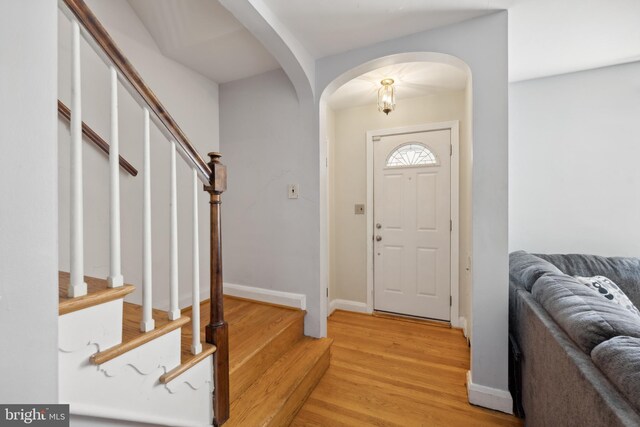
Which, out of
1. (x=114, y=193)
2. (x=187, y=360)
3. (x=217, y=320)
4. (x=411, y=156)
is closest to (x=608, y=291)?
(x=411, y=156)

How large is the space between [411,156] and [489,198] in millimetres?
1410

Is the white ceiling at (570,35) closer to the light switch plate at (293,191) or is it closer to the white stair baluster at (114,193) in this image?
the light switch plate at (293,191)

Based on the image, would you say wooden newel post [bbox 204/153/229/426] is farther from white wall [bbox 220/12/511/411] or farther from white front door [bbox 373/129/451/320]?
white front door [bbox 373/129/451/320]

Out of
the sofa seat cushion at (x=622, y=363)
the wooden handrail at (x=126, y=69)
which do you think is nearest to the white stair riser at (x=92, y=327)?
the wooden handrail at (x=126, y=69)

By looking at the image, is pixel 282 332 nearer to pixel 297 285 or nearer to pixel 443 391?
pixel 297 285

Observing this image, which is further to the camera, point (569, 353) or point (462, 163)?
point (462, 163)

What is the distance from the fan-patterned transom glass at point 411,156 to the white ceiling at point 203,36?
1.54 meters

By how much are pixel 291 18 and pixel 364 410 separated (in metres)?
2.45

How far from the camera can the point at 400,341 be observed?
7.97 ft

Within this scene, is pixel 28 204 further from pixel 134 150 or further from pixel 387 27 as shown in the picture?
pixel 387 27

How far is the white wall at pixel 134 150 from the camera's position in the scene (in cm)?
161

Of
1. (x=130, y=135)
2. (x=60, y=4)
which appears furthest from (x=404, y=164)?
(x=60, y=4)

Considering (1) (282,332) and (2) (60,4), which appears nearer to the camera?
(2) (60,4)

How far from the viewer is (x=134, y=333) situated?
994mm
